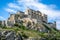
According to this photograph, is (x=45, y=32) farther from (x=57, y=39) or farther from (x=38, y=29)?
(x=57, y=39)

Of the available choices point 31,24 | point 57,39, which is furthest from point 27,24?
point 57,39

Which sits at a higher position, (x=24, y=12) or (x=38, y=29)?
(x=24, y=12)

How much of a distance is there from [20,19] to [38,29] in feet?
27.1

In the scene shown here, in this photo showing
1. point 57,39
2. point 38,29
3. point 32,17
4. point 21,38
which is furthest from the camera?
point 32,17

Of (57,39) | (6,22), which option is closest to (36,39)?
(57,39)

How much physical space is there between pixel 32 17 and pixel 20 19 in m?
7.72

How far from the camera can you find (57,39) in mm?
69562

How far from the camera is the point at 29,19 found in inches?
3169

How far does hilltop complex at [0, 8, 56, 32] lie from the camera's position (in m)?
74.9

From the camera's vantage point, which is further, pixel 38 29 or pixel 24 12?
pixel 24 12

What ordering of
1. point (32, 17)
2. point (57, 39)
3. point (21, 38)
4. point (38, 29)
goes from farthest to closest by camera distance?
point (32, 17) → point (38, 29) → point (57, 39) → point (21, 38)

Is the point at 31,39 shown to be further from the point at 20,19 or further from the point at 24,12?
the point at 24,12

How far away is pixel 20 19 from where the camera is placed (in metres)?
79.9

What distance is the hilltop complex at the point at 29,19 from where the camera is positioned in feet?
246
